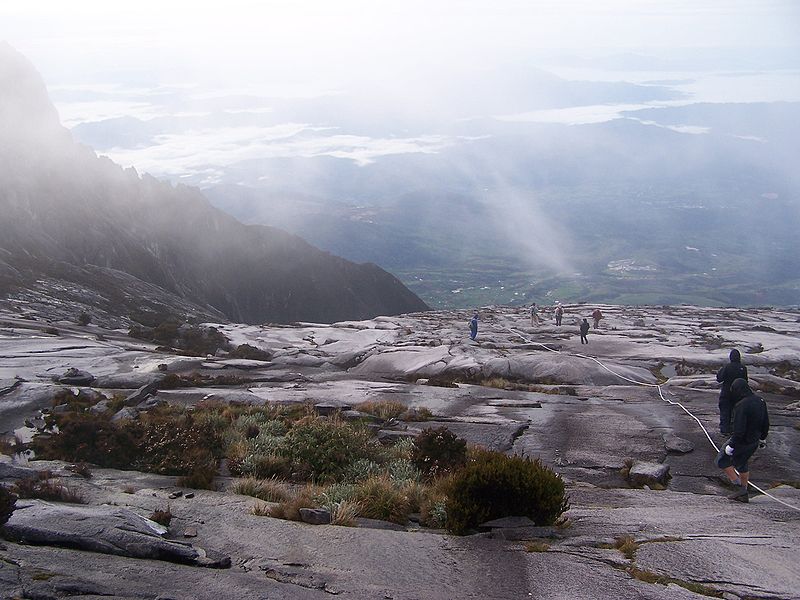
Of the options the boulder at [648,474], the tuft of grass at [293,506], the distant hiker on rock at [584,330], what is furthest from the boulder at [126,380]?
the distant hiker on rock at [584,330]

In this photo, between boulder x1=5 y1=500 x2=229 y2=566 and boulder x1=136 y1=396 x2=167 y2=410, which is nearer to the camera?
boulder x1=5 y1=500 x2=229 y2=566

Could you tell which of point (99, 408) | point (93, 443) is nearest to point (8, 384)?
point (99, 408)

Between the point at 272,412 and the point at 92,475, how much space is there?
8.13 metres

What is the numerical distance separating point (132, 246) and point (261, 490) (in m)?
114

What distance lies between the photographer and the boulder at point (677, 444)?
20516 millimetres

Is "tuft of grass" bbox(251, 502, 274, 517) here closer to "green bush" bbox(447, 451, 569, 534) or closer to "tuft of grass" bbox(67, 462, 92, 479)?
"green bush" bbox(447, 451, 569, 534)

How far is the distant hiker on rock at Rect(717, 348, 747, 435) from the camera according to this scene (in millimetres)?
17125

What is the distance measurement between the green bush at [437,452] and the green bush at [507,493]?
371cm

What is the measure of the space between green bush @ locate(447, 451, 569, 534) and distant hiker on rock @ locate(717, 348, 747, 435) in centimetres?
622

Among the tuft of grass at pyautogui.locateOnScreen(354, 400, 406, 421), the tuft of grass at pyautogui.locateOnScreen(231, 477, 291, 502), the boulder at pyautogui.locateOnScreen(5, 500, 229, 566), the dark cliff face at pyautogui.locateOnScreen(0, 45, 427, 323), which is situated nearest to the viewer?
the boulder at pyautogui.locateOnScreen(5, 500, 229, 566)

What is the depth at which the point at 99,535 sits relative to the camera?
1062cm

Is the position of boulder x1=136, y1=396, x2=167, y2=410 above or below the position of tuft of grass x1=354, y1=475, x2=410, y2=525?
below

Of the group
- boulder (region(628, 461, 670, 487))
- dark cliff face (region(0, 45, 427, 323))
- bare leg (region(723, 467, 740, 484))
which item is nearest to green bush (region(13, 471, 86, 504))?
boulder (region(628, 461, 670, 487))

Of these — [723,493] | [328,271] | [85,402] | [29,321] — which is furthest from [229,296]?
[723,493]
